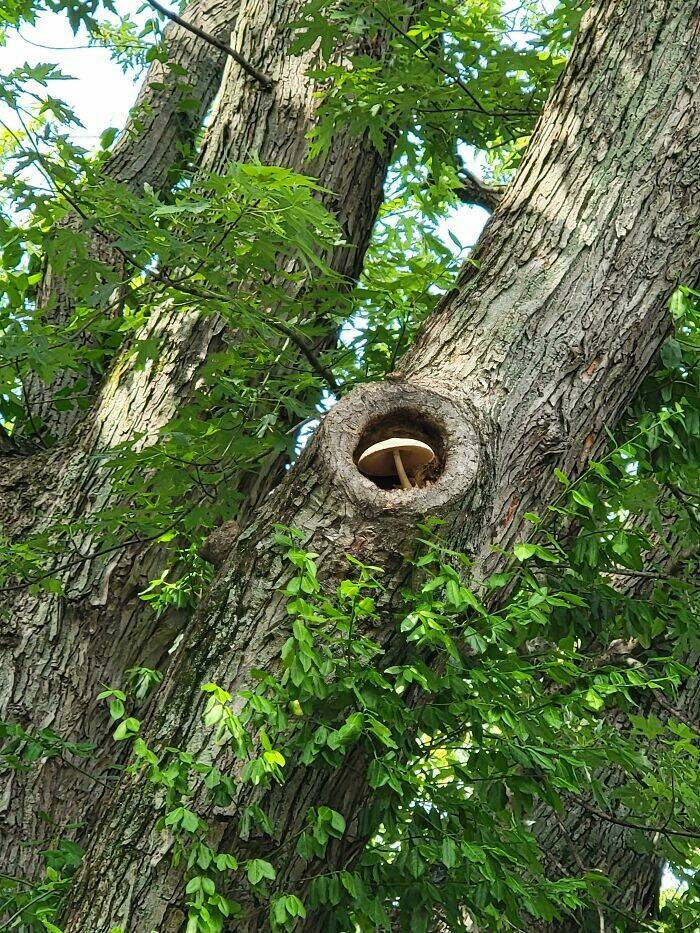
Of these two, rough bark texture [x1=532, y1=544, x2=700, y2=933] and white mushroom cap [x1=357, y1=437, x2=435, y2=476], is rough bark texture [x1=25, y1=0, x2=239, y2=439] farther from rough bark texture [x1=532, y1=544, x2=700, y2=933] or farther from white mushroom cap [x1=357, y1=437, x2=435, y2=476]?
rough bark texture [x1=532, y1=544, x2=700, y2=933]

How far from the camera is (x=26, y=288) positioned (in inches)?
173

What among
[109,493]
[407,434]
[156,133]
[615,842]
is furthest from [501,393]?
[156,133]

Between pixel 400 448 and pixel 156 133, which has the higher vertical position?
pixel 156 133

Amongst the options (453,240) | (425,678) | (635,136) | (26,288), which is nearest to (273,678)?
(425,678)

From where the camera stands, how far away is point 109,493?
3.68m

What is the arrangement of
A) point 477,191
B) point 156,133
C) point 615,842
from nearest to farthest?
point 615,842 < point 156,133 < point 477,191

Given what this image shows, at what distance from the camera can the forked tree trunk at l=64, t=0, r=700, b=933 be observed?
2.34 metres

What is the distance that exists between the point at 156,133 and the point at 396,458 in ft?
11.3

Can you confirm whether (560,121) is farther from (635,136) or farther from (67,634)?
(67,634)

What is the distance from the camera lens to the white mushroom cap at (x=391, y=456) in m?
2.45

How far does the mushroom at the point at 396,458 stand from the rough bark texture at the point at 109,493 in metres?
1.12

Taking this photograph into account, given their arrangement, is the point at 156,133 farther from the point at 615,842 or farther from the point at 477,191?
the point at 615,842

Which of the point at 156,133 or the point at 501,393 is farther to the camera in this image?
the point at 156,133

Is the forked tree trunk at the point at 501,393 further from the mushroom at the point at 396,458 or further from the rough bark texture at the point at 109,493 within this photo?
the rough bark texture at the point at 109,493
